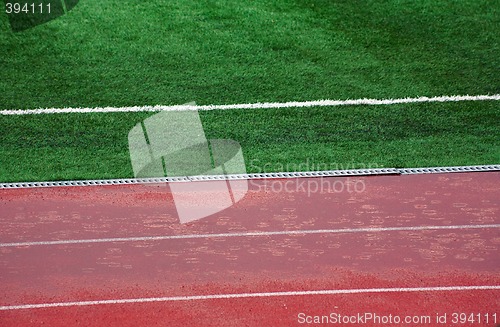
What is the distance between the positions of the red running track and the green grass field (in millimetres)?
370

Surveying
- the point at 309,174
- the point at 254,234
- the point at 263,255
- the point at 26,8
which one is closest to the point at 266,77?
the point at 309,174

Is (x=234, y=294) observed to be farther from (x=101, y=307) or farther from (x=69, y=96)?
(x=69, y=96)

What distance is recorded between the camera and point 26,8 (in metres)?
9.37

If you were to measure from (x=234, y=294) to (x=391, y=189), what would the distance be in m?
1.97

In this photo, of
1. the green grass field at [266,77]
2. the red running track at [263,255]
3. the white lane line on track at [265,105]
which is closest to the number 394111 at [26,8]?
the green grass field at [266,77]

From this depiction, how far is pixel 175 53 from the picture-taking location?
896 cm

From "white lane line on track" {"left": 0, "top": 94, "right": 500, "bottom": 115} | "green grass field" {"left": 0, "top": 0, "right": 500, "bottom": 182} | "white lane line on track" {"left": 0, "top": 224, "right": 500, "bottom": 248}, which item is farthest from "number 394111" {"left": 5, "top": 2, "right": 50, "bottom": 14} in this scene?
"white lane line on track" {"left": 0, "top": 224, "right": 500, "bottom": 248}

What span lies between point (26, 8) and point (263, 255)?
15.6 ft

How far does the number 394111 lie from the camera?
9328 mm

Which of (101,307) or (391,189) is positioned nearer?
(101,307)

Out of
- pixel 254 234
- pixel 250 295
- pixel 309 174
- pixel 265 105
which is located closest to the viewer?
pixel 250 295

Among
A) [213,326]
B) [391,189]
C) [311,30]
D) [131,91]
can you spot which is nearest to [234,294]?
[213,326]

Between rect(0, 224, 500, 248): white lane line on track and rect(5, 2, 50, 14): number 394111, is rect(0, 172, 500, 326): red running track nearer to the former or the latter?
rect(0, 224, 500, 248): white lane line on track

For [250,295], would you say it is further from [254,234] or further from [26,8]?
[26,8]
